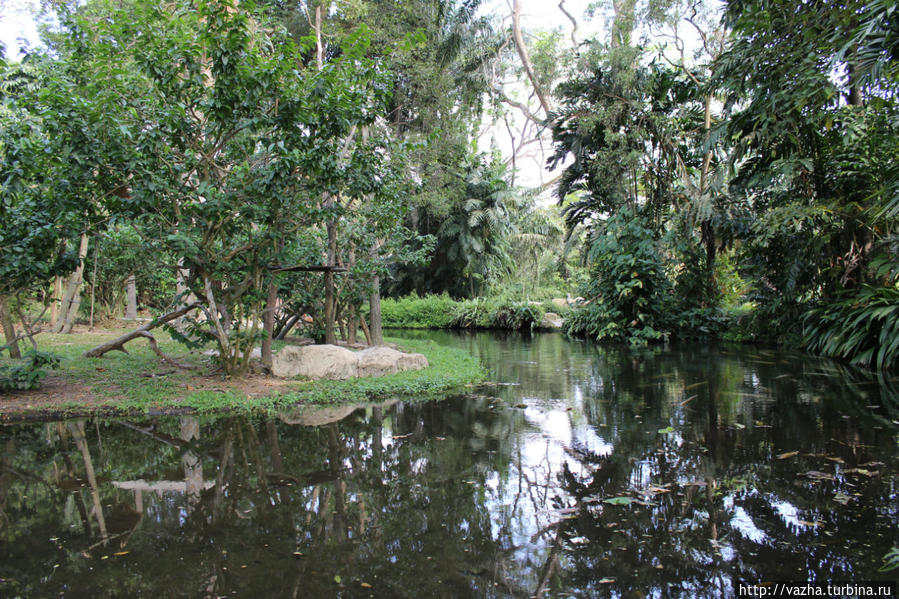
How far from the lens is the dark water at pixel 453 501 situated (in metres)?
2.67

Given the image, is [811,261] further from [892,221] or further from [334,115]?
[334,115]

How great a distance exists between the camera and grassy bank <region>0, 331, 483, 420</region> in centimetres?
630

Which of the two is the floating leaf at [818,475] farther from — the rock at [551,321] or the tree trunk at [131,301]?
the tree trunk at [131,301]

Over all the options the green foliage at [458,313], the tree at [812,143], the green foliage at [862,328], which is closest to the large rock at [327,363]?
the tree at [812,143]

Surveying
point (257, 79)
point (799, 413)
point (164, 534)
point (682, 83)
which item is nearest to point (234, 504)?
point (164, 534)

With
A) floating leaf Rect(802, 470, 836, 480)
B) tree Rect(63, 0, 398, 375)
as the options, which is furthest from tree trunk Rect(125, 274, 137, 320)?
floating leaf Rect(802, 470, 836, 480)

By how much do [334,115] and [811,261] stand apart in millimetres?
10489

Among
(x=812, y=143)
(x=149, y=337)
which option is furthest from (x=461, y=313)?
(x=149, y=337)

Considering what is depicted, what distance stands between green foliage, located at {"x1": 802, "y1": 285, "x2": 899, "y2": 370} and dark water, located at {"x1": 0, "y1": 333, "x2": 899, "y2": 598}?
3.32 m

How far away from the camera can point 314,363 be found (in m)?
8.12

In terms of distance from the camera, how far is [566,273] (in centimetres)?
3136

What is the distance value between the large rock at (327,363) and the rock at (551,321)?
13.6 meters

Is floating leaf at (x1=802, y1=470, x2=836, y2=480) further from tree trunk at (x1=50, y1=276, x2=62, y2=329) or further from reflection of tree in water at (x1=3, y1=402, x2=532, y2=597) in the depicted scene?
tree trunk at (x1=50, y1=276, x2=62, y2=329)

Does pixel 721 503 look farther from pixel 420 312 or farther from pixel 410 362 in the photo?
pixel 420 312
